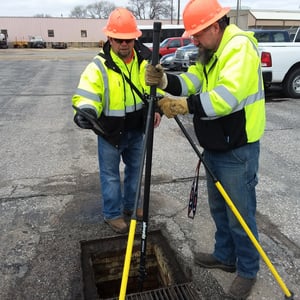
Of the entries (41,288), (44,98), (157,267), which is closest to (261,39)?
(44,98)

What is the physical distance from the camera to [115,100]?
3227mm

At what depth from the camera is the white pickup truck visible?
935 cm

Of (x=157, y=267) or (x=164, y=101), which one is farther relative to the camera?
(x=157, y=267)

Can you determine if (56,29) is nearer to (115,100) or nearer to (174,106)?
(115,100)

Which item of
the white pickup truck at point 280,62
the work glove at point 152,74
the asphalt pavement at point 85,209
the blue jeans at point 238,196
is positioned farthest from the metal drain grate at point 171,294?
the white pickup truck at point 280,62

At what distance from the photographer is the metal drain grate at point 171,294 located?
8.83 feet

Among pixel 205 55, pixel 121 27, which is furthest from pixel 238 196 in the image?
pixel 121 27

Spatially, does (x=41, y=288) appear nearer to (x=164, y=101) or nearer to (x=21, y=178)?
(x=164, y=101)

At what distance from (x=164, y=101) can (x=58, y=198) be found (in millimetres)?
2304

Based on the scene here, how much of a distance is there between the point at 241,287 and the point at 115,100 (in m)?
1.80

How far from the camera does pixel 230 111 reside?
89.0 inches

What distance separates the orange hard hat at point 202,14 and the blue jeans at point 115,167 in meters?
1.38

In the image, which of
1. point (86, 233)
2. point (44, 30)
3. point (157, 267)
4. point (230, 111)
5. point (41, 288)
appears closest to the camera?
point (230, 111)

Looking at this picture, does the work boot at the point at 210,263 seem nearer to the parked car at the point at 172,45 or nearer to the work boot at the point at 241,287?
the work boot at the point at 241,287
